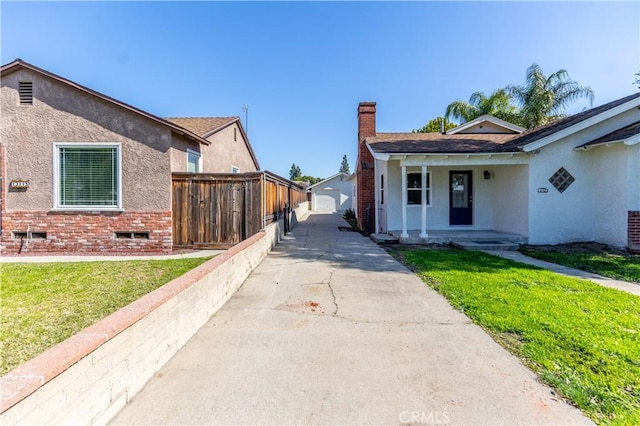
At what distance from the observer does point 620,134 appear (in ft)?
30.9

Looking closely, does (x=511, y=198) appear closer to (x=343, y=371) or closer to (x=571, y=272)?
(x=571, y=272)

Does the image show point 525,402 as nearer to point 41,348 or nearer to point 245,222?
point 41,348

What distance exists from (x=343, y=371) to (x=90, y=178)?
9437 mm

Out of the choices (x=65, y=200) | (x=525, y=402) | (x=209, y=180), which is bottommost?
(x=525, y=402)

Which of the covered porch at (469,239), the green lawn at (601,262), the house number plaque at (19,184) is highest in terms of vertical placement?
the house number plaque at (19,184)

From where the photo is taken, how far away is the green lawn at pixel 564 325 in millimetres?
2676

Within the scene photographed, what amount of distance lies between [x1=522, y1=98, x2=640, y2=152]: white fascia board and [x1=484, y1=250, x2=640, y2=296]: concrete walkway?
346 cm

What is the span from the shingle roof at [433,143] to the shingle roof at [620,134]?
2.62m

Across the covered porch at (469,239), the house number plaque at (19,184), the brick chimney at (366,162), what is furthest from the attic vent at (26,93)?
the brick chimney at (366,162)

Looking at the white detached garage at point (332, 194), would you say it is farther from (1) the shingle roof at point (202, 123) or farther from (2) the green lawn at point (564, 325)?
(2) the green lawn at point (564, 325)

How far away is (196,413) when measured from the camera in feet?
8.05

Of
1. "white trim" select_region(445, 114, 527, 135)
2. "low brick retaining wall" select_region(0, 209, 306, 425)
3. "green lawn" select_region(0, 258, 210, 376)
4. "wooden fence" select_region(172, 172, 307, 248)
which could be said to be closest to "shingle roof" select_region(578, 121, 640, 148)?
"white trim" select_region(445, 114, 527, 135)

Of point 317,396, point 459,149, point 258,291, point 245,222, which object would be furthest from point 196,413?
point 459,149

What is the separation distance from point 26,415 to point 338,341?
106 inches
